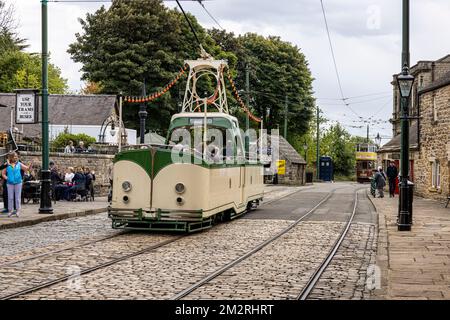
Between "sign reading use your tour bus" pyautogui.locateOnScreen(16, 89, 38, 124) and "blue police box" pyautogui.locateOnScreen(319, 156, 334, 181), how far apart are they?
56383mm

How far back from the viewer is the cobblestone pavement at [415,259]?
338 inches

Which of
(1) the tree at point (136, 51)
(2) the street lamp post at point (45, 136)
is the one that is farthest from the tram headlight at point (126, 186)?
(1) the tree at point (136, 51)

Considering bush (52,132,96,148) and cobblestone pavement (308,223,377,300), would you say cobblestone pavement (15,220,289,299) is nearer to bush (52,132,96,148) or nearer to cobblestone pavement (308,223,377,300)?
cobblestone pavement (308,223,377,300)

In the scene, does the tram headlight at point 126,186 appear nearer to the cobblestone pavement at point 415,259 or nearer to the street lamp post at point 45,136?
the street lamp post at point 45,136

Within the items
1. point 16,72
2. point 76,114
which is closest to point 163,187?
point 76,114

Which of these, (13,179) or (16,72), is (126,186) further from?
(16,72)

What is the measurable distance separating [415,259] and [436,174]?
65.8 feet

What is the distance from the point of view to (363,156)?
66.8 meters

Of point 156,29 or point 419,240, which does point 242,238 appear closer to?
point 419,240

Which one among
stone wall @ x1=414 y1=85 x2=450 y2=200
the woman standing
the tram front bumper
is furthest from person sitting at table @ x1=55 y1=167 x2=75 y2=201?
stone wall @ x1=414 y1=85 x2=450 y2=200

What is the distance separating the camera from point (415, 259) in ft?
37.8

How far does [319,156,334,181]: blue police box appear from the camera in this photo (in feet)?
243
